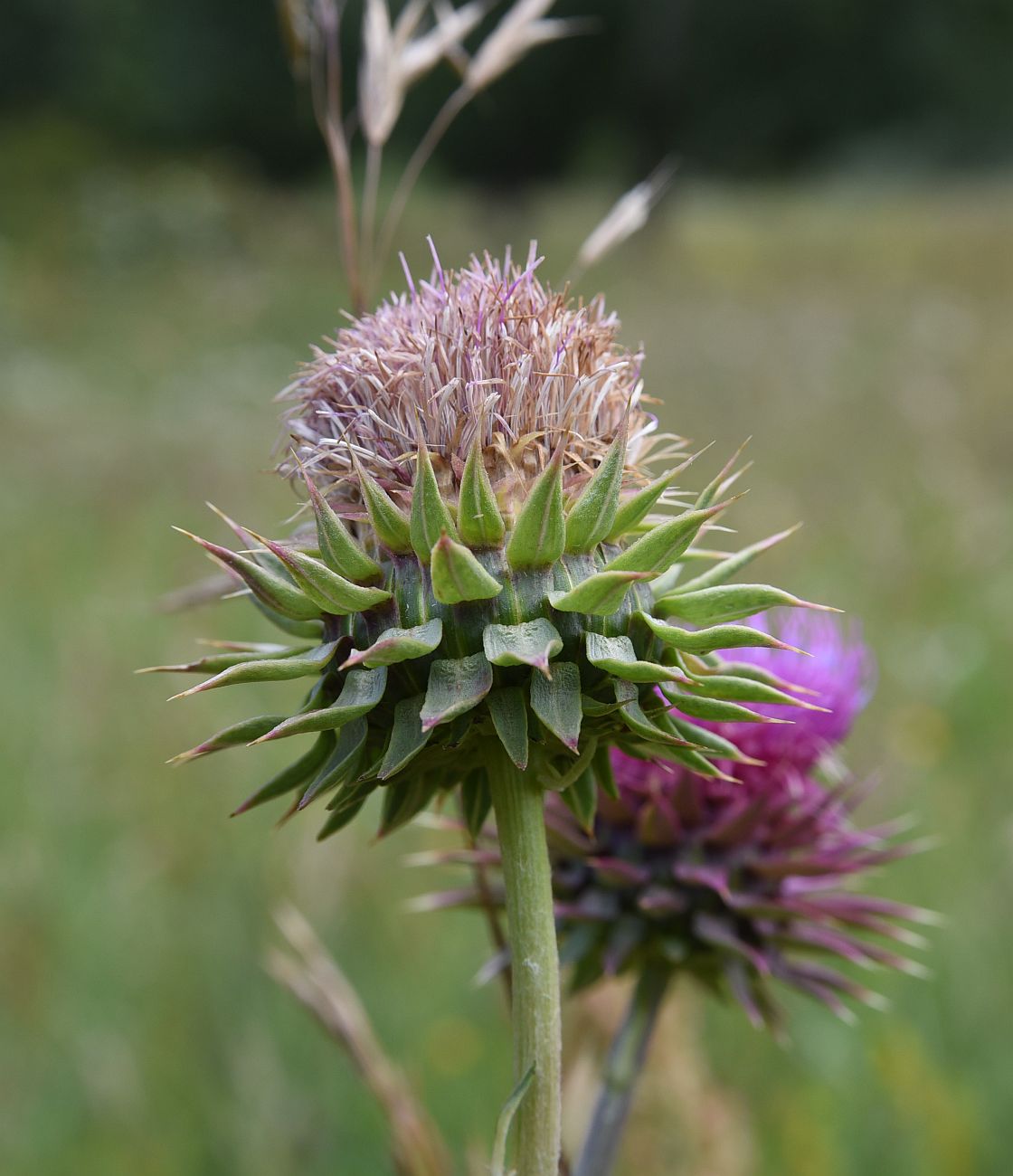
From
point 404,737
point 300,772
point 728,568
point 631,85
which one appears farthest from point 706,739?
point 631,85

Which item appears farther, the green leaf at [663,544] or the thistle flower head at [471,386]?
the thistle flower head at [471,386]

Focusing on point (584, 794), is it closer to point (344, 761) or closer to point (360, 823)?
point (344, 761)

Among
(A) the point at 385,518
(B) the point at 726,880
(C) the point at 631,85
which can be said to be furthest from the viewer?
(C) the point at 631,85

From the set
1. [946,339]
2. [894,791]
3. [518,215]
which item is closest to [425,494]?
[894,791]

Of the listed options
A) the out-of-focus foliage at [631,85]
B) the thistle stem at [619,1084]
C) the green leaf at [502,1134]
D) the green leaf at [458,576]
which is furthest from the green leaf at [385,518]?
the out-of-focus foliage at [631,85]

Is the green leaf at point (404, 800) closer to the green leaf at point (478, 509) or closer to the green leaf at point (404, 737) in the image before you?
the green leaf at point (404, 737)
